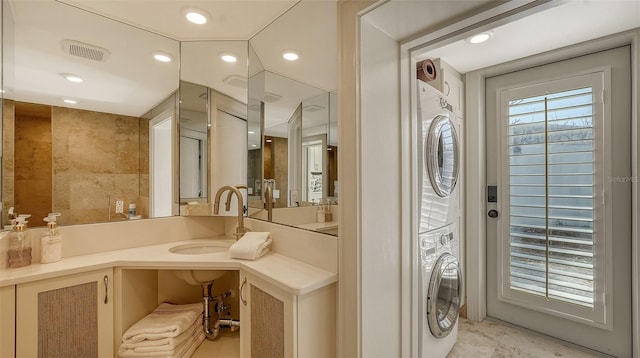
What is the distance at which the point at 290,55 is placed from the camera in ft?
5.64

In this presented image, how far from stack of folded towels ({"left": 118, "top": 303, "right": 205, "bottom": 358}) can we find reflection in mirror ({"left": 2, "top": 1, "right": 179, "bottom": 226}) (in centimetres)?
68

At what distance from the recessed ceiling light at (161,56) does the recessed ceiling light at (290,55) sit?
3.00 feet

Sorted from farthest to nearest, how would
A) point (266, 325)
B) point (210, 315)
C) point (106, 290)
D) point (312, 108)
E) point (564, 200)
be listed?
point (564, 200), point (210, 315), point (312, 108), point (106, 290), point (266, 325)

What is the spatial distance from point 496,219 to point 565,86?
1.16m

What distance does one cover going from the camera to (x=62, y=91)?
5.39 ft

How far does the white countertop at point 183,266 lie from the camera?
1.22 metres

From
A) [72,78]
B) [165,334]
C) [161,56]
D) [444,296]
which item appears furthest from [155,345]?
[161,56]

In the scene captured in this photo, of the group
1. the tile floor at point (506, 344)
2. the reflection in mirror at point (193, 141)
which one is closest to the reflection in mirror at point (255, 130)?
the reflection in mirror at point (193, 141)

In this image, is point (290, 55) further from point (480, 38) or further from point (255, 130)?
point (480, 38)

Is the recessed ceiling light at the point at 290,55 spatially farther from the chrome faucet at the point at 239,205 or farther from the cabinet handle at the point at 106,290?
the cabinet handle at the point at 106,290

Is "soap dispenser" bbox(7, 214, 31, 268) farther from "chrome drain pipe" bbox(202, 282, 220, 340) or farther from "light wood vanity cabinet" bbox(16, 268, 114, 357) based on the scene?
"chrome drain pipe" bbox(202, 282, 220, 340)

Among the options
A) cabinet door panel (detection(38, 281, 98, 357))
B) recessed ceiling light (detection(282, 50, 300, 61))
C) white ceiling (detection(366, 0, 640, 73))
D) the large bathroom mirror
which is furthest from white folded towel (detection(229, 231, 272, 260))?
white ceiling (detection(366, 0, 640, 73))

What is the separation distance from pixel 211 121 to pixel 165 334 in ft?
4.67

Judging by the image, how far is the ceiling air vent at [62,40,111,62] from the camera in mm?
1657
